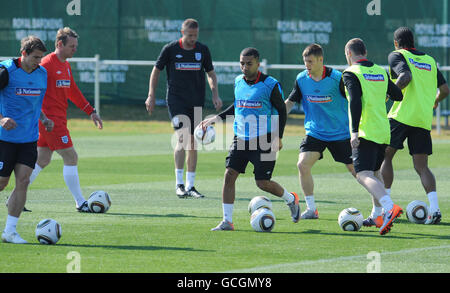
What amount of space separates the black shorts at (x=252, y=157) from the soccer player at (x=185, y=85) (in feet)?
11.7

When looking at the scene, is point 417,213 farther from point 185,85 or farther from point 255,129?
point 185,85

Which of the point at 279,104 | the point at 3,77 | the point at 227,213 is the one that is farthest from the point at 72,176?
the point at 279,104

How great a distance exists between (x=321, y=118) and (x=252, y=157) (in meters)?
1.38

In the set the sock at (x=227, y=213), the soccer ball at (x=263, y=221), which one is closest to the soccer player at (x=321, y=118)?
the soccer ball at (x=263, y=221)

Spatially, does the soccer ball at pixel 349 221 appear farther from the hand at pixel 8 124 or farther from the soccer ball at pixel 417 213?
the hand at pixel 8 124

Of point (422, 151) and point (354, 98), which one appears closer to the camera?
point (354, 98)

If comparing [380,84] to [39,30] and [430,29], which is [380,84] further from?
[39,30]

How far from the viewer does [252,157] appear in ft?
35.3

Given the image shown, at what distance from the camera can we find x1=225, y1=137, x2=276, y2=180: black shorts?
1075cm

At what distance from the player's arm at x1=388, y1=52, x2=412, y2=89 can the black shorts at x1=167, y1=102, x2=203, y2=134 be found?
3894 mm

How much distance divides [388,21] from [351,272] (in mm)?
19228

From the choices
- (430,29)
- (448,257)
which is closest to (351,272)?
(448,257)

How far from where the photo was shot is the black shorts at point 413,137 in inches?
451

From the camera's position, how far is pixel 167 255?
901cm
